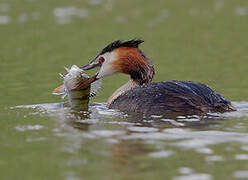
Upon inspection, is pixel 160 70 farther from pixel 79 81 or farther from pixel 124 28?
pixel 124 28

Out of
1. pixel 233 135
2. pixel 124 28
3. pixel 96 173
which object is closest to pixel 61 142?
pixel 96 173

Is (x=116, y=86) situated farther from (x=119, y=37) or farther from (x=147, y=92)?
(x=119, y=37)

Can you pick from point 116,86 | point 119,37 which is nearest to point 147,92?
point 116,86

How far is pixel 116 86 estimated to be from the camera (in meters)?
13.8

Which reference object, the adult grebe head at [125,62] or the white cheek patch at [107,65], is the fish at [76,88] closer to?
the adult grebe head at [125,62]

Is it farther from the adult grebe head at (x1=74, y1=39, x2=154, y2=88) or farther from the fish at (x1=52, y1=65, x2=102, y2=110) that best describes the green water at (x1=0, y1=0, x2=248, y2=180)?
the adult grebe head at (x1=74, y1=39, x2=154, y2=88)

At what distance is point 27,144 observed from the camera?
7.61 m

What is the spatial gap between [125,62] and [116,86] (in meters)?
3.32

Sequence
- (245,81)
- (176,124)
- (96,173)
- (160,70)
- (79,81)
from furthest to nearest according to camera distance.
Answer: (160,70)
(245,81)
(79,81)
(176,124)
(96,173)

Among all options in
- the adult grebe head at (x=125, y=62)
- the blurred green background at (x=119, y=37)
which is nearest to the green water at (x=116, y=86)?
the blurred green background at (x=119, y=37)

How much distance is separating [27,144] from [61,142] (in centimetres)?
45

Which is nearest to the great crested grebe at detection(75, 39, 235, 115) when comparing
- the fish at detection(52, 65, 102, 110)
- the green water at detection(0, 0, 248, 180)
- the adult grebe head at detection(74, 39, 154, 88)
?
the adult grebe head at detection(74, 39, 154, 88)

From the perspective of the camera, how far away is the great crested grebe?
9094 mm

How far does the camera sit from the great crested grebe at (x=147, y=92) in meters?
9.09
